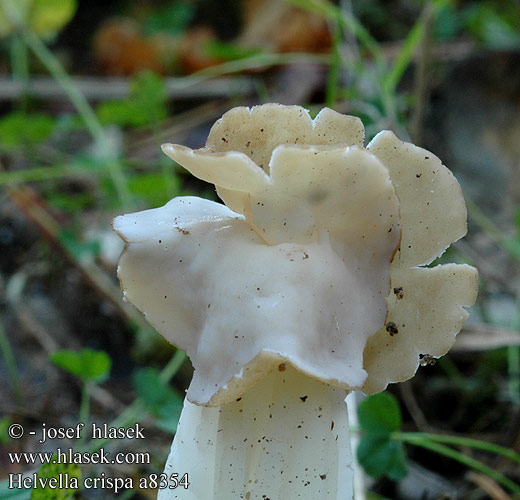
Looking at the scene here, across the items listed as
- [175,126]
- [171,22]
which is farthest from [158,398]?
[171,22]

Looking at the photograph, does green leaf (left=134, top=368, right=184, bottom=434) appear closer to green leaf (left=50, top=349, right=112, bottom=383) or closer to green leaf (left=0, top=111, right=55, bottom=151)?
green leaf (left=50, top=349, right=112, bottom=383)

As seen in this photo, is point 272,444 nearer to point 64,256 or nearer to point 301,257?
point 301,257

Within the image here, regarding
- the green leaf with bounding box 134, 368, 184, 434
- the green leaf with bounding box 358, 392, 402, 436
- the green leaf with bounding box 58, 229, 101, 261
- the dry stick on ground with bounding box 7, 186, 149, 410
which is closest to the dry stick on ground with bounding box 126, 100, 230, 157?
the dry stick on ground with bounding box 7, 186, 149, 410

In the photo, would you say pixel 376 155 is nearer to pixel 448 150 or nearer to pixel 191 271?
pixel 191 271

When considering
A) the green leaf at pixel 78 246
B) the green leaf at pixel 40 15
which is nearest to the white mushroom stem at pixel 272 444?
the green leaf at pixel 78 246

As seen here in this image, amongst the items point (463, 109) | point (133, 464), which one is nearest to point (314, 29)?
point (463, 109)

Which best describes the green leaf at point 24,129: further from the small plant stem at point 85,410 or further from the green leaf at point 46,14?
the small plant stem at point 85,410

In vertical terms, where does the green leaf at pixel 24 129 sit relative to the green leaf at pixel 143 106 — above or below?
below
